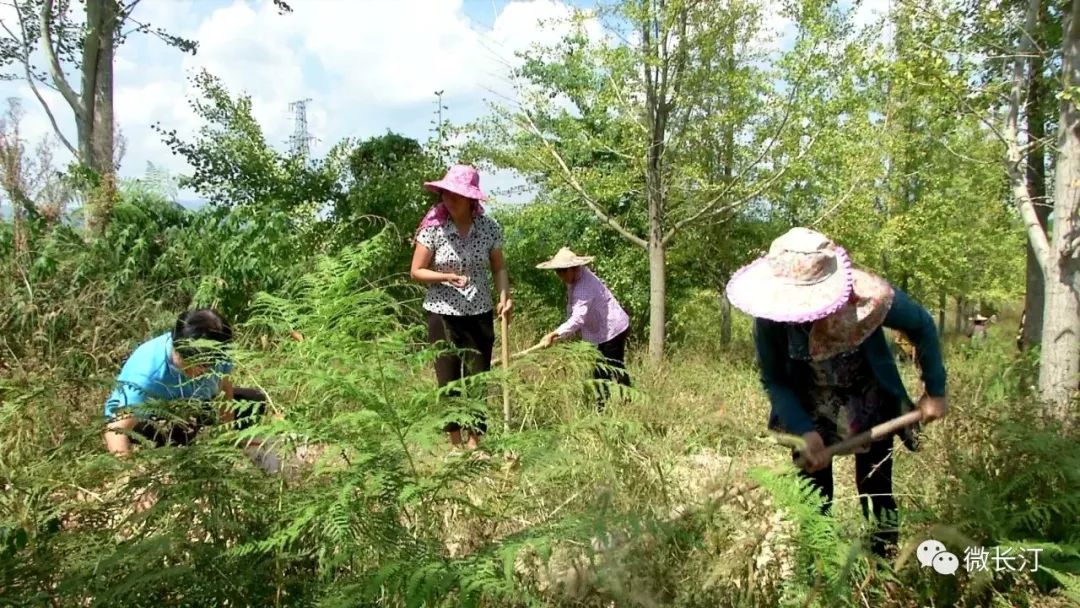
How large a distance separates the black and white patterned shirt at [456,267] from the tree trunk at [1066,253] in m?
3.21

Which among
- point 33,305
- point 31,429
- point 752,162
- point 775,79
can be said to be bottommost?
point 31,429

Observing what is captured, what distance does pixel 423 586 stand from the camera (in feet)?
5.88

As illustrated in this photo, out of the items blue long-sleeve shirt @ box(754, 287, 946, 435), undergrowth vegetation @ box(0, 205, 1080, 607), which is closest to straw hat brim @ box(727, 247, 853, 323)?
blue long-sleeve shirt @ box(754, 287, 946, 435)

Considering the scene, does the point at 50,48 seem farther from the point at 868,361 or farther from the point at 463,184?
the point at 868,361

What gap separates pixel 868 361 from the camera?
8.42 feet

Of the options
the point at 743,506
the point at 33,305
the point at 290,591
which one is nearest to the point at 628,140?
the point at 33,305

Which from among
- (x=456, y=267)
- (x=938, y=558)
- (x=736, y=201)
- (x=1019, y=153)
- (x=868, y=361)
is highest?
(x=1019, y=153)

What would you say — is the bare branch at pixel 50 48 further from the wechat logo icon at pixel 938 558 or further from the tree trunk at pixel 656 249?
the wechat logo icon at pixel 938 558

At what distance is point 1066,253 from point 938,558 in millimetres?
2859

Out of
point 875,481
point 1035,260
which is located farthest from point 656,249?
point 875,481

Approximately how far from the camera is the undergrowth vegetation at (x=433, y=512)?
1.95 meters

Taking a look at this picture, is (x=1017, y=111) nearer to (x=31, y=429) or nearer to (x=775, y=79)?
(x=775, y=79)

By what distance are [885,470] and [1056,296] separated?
251 centimetres

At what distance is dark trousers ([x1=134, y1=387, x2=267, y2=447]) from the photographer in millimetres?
2334
